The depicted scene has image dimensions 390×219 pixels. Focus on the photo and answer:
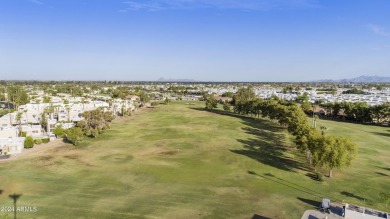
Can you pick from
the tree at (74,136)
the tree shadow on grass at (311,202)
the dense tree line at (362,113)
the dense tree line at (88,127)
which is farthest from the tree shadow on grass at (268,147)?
the dense tree line at (362,113)

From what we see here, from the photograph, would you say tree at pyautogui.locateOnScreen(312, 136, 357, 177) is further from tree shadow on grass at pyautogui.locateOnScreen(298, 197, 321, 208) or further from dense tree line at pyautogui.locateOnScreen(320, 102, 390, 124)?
dense tree line at pyautogui.locateOnScreen(320, 102, 390, 124)

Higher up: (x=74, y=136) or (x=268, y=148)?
(x=74, y=136)

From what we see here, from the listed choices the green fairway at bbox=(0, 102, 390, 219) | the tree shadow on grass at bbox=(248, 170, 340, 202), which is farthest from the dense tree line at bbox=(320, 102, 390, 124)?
the tree shadow on grass at bbox=(248, 170, 340, 202)

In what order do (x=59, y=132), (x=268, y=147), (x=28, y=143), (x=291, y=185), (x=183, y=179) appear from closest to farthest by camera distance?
(x=291, y=185) < (x=183, y=179) < (x=28, y=143) < (x=268, y=147) < (x=59, y=132)

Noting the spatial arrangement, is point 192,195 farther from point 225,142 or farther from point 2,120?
point 2,120

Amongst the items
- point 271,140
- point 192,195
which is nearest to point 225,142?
point 271,140

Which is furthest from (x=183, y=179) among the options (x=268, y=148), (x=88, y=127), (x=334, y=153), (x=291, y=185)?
(x=88, y=127)

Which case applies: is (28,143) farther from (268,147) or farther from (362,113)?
(362,113)

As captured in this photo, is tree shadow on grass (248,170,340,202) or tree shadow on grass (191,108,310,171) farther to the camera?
→ tree shadow on grass (191,108,310,171)
